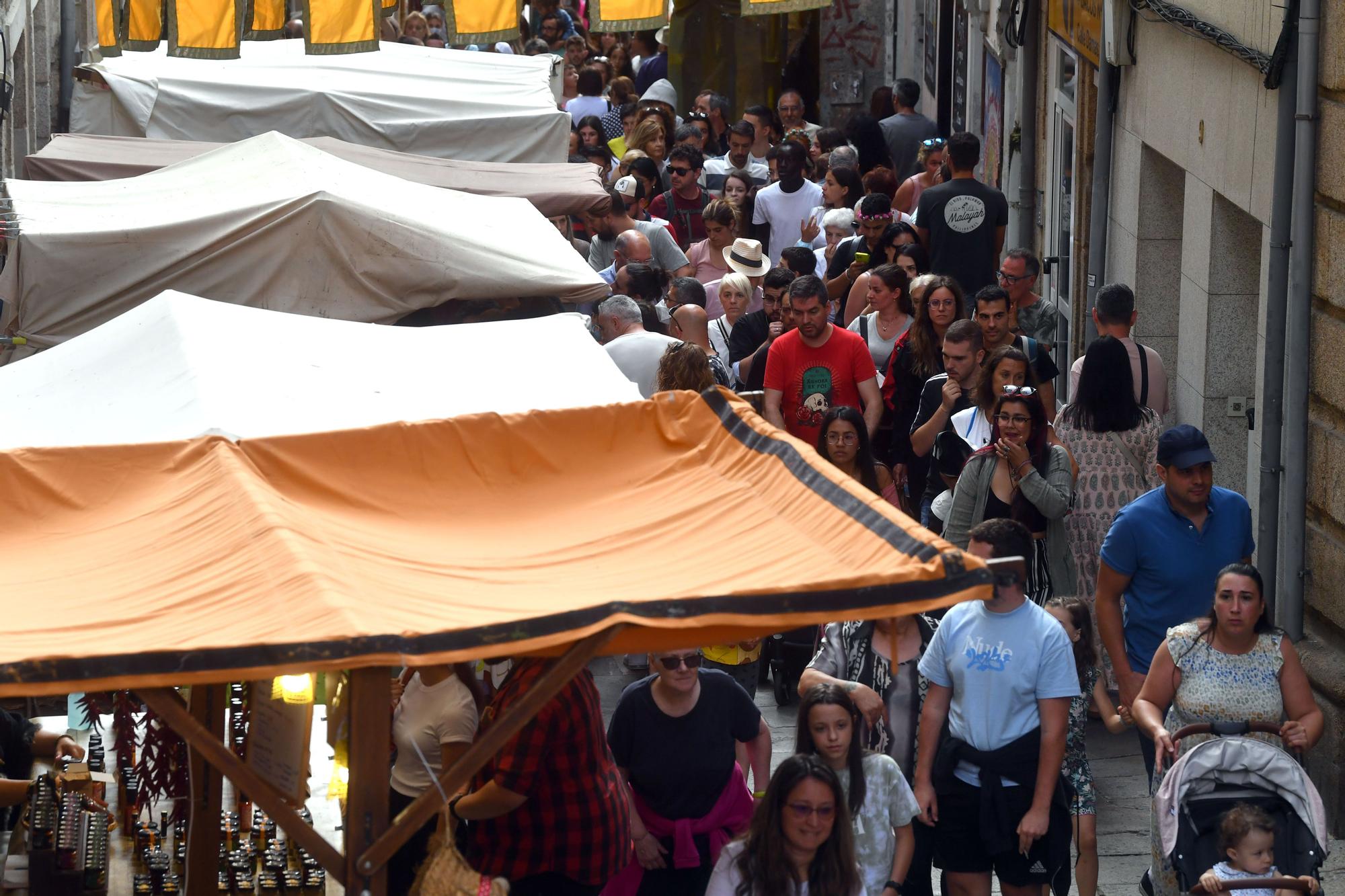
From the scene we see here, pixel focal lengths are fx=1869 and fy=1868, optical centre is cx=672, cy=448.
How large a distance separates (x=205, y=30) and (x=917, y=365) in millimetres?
7873

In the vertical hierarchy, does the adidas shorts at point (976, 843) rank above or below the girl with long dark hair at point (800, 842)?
below

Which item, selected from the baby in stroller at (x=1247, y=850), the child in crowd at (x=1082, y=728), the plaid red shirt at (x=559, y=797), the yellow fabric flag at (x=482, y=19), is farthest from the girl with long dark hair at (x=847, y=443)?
the yellow fabric flag at (x=482, y=19)

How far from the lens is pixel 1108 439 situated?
7.97m

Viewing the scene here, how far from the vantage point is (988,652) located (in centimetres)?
600

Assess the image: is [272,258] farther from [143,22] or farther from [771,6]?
[143,22]

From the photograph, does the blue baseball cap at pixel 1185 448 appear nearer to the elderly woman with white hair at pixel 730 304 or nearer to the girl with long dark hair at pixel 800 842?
the girl with long dark hair at pixel 800 842

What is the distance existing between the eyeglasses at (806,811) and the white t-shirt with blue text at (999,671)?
989 mm

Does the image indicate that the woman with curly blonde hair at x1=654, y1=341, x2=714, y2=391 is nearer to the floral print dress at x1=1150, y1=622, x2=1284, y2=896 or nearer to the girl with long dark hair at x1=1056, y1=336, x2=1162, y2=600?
the girl with long dark hair at x1=1056, y1=336, x2=1162, y2=600

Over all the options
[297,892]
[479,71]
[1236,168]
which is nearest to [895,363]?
[1236,168]

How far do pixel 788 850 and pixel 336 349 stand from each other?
3.22 m

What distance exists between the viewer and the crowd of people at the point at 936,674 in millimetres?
5586

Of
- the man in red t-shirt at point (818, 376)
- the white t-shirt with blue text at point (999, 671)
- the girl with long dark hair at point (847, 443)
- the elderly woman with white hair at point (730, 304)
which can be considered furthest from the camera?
the elderly woman with white hair at point (730, 304)

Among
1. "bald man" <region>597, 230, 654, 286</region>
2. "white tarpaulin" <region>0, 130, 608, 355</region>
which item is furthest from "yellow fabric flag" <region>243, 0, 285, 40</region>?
"white tarpaulin" <region>0, 130, 608, 355</region>

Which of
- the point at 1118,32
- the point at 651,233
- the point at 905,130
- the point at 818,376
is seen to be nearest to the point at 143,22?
the point at 651,233
